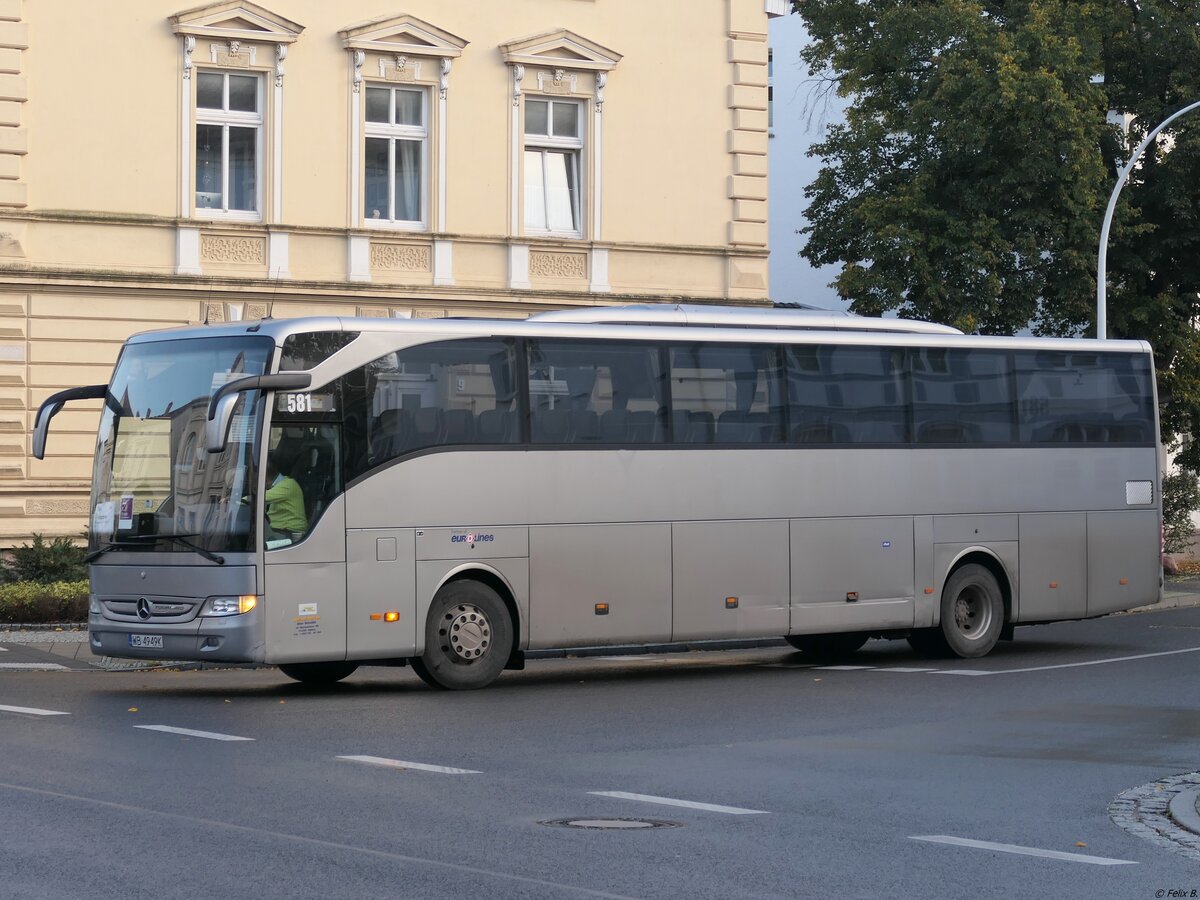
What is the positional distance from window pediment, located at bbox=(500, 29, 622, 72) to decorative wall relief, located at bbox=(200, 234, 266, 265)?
5066 mm

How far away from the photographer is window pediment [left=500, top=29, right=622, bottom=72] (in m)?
30.2

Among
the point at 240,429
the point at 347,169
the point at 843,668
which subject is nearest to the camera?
the point at 240,429

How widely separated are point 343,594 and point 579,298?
15.0 m

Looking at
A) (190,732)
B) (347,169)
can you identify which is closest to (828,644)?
(190,732)

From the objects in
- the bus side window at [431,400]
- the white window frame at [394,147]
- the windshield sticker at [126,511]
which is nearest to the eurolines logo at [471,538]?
the bus side window at [431,400]

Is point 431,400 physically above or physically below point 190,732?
above

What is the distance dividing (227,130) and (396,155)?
2.64 meters

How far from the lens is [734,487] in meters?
18.5

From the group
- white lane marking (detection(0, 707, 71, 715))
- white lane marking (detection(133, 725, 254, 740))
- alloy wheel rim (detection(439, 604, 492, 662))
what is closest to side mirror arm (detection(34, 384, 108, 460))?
white lane marking (detection(0, 707, 71, 715))

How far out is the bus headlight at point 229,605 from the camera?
15562 millimetres

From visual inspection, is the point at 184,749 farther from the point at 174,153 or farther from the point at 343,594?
the point at 174,153

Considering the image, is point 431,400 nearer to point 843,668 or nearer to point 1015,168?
point 843,668

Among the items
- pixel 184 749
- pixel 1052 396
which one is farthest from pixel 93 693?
pixel 1052 396

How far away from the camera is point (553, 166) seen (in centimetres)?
3088
